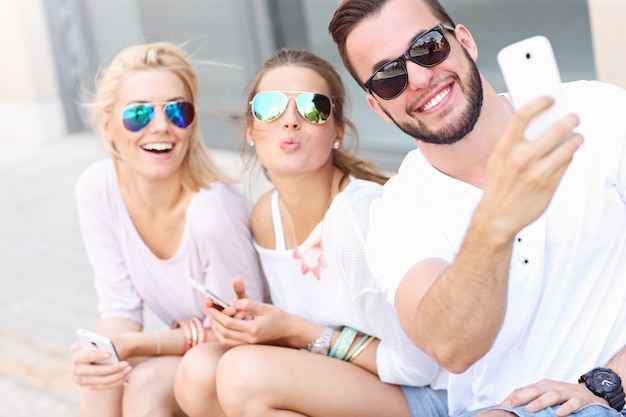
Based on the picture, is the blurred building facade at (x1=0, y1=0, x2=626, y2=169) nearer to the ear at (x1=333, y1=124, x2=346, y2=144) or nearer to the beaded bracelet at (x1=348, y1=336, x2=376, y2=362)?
the ear at (x1=333, y1=124, x2=346, y2=144)

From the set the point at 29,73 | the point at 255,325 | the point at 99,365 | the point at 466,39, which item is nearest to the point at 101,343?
the point at 99,365

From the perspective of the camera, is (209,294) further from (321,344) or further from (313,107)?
(313,107)

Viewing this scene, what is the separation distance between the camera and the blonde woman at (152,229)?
3037 mm

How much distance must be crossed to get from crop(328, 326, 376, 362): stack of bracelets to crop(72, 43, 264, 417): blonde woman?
0.40 meters

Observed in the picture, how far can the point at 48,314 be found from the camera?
4.64 meters

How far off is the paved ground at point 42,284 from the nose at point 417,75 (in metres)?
1.14

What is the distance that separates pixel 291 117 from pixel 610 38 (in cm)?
138

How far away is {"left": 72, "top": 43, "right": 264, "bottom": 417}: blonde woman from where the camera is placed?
9.96 feet

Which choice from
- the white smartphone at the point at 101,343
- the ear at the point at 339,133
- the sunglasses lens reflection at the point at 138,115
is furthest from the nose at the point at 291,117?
the white smartphone at the point at 101,343

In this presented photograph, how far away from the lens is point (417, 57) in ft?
7.42

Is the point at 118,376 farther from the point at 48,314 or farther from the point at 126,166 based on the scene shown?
the point at 48,314

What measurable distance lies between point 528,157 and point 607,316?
76 cm

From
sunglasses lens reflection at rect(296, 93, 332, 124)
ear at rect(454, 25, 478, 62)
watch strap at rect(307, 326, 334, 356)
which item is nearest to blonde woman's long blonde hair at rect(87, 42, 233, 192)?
sunglasses lens reflection at rect(296, 93, 332, 124)

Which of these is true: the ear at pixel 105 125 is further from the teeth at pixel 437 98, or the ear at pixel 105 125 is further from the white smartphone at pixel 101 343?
the teeth at pixel 437 98
